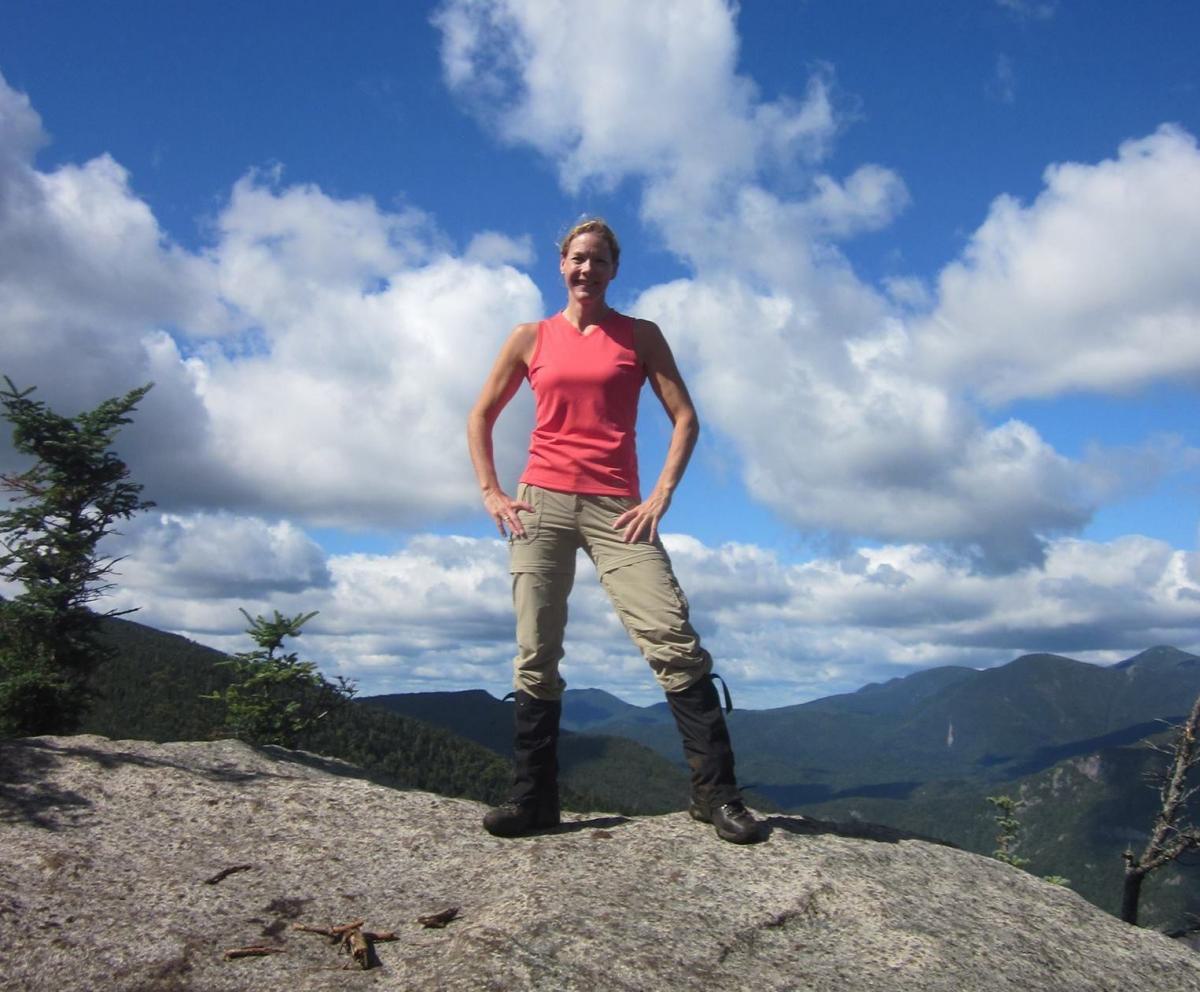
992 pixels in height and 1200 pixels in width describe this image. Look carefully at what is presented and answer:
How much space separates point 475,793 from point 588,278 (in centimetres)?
10208

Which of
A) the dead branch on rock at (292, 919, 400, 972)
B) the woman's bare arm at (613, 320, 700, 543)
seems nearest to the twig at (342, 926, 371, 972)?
the dead branch on rock at (292, 919, 400, 972)

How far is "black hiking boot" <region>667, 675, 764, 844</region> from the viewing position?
18.7 feet

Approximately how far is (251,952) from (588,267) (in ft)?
14.3

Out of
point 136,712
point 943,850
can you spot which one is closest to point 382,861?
point 943,850

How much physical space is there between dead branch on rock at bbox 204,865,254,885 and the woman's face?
4131 millimetres

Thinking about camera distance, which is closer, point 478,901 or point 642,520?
point 478,901

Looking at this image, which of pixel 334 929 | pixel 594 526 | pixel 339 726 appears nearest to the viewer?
pixel 334 929

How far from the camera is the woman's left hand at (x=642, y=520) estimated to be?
19.0ft

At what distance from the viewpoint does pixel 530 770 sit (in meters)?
6.12

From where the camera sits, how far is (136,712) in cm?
7125

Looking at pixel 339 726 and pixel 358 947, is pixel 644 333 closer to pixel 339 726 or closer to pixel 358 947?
pixel 358 947

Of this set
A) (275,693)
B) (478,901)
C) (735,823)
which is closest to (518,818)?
(478,901)

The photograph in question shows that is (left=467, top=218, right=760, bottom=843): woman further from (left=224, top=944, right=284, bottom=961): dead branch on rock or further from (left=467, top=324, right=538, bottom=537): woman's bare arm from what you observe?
(left=224, top=944, right=284, bottom=961): dead branch on rock

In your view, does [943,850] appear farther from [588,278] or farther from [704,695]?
[588,278]
